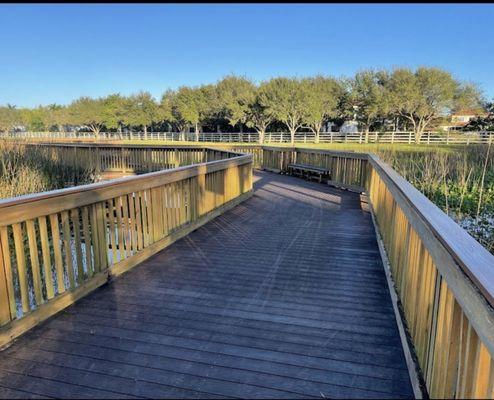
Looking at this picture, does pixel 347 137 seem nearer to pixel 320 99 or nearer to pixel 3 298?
pixel 320 99

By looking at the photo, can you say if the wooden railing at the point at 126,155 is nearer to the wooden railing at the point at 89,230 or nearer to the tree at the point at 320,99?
the wooden railing at the point at 89,230

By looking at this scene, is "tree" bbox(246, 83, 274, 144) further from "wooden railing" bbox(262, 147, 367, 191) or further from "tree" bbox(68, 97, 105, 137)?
"tree" bbox(68, 97, 105, 137)

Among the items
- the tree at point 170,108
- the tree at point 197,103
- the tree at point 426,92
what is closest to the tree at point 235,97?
the tree at point 197,103

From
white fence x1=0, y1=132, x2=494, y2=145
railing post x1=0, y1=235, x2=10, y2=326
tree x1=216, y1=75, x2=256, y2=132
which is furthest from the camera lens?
tree x1=216, y1=75, x2=256, y2=132

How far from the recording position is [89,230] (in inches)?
146

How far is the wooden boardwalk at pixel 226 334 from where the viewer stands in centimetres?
229

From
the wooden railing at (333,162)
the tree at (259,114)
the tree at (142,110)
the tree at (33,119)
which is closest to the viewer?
the wooden railing at (333,162)

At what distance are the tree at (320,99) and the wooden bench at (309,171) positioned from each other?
93.6ft

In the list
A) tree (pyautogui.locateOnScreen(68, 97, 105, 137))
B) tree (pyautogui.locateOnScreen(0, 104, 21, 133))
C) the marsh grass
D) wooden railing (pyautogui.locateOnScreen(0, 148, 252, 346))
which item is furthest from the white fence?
tree (pyautogui.locateOnScreen(0, 104, 21, 133))

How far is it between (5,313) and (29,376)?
21.7 inches

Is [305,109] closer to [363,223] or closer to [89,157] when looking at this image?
[89,157]

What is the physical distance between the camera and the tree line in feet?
129

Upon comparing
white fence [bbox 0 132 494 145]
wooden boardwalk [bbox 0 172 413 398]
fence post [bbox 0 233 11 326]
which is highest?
white fence [bbox 0 132 494 145]

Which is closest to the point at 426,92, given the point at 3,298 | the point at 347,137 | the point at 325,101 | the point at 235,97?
the point at 347,137
